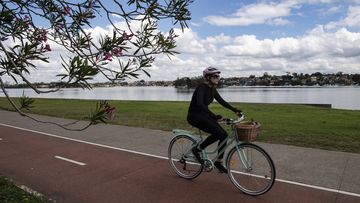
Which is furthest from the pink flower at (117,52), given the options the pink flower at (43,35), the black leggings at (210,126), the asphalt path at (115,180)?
the black leggings at (210,126)

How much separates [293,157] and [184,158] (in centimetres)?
286

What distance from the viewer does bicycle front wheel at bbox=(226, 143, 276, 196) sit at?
240 inches

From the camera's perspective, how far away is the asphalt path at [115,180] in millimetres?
6246

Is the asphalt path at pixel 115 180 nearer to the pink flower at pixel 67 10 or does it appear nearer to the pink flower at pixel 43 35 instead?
the pink flower at pixel 43 35

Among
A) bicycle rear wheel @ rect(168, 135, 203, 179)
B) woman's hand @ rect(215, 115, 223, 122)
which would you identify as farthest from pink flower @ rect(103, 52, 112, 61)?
bicycle rear wheel @ rect(168, 135, 203, 179)

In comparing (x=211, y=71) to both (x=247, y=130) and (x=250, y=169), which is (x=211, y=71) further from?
(x=250, y=169)

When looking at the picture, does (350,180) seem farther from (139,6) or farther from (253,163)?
(139,6)

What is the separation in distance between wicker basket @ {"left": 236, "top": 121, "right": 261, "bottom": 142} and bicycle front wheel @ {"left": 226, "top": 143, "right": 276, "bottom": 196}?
0.63 ft

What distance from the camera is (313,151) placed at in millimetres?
9578

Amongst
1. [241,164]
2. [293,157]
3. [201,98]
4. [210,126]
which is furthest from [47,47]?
[293,157]

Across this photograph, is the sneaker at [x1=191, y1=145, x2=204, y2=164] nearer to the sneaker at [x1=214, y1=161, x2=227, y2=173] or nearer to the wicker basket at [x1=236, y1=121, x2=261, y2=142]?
the sneaker at [x1=214, y1=161, x2=227, y2=173]

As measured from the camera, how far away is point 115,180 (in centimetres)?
734

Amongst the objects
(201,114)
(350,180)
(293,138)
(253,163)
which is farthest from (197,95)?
(293,138)

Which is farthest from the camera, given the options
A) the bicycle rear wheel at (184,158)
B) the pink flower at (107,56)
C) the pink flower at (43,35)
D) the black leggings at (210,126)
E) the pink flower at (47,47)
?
the bicycle rear wheel at (184,158)
